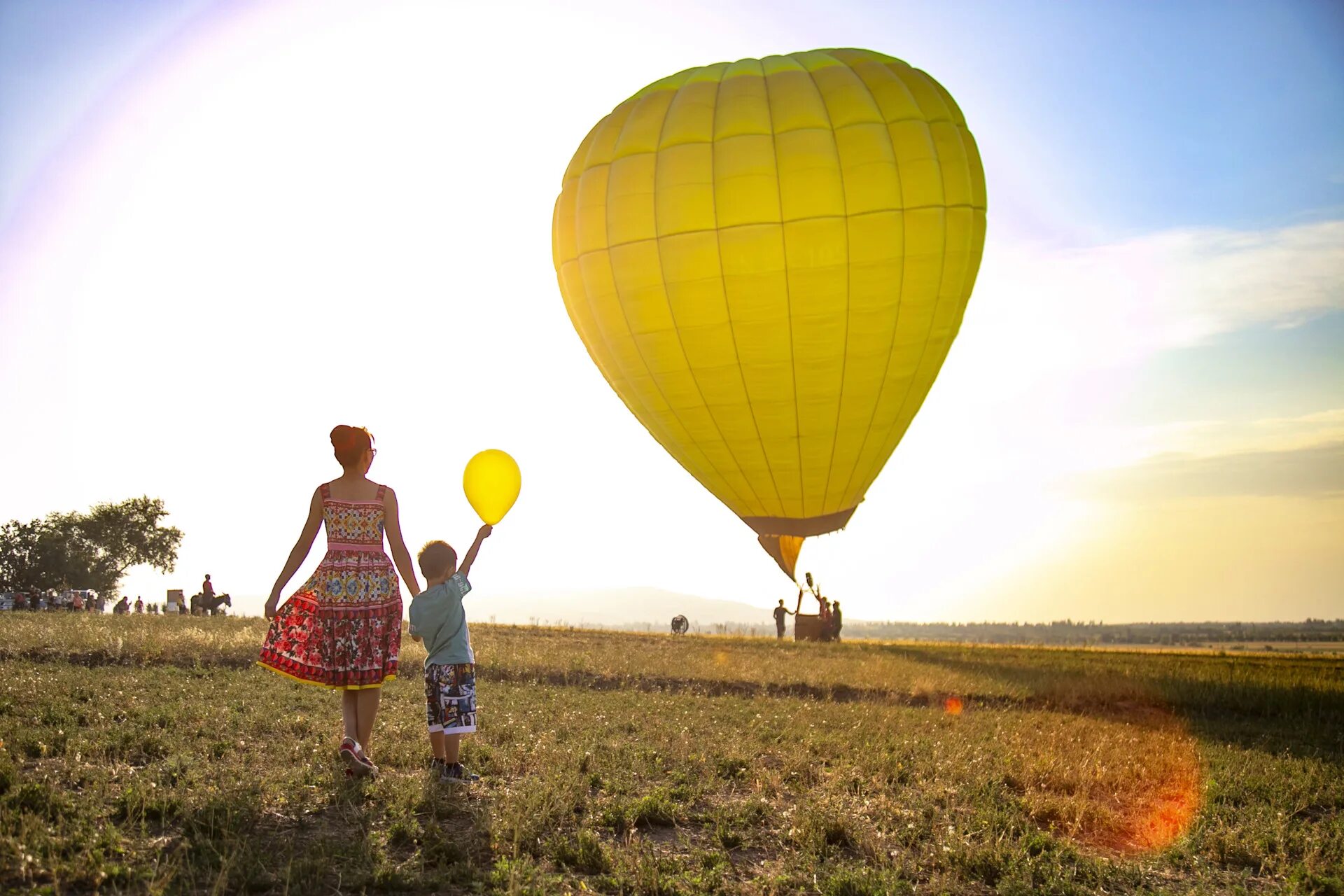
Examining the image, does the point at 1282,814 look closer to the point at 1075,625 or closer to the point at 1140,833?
the point at 1140,833

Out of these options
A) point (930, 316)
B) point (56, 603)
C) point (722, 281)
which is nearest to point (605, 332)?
point (722, 281)

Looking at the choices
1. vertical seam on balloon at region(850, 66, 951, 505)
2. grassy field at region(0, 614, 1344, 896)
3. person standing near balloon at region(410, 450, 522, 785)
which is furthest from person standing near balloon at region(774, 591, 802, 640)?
person standing near balloon at region(410, 450, 522, 785)

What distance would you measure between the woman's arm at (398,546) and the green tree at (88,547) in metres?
64.8

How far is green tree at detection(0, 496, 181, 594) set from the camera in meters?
63.0

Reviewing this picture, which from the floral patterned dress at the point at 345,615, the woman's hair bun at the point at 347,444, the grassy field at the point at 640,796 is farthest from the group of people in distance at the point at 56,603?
Answer: the woman's hair bun at the point at 347,444

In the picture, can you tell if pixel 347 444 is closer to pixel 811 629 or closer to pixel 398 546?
pixel 398 546

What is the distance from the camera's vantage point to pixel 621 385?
79.5 ft

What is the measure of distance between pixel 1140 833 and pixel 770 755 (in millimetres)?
3063

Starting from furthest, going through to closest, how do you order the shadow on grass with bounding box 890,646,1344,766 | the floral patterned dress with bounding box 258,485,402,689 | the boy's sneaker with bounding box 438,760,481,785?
the shadow on grass with bounding box 890,646,1344,766 < the floral patterned dress with bounding box 258,485,402,689 < the boy's sneaker with bounding box 438,760,481,785

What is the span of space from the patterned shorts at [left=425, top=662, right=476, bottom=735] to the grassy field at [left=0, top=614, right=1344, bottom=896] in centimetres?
43

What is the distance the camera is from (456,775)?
7270mm

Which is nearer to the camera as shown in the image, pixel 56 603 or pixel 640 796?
pixel 640 796

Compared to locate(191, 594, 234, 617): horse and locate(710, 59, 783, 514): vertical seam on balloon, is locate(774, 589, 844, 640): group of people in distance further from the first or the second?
locate(191, 594, 234, 617): horse

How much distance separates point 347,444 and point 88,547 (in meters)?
68.3
